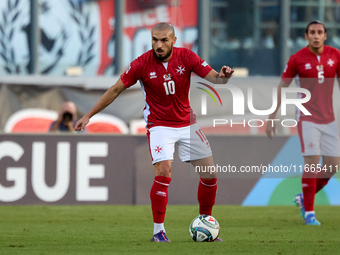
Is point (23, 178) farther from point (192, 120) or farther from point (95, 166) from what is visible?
point (192, 120)

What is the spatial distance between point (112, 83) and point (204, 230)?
25.3 feet

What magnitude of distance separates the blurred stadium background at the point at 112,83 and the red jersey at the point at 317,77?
2.31m

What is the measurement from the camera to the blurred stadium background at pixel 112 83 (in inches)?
387

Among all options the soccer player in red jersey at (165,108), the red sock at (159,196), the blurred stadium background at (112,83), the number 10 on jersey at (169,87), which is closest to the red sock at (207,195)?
the soccer player in red jersey at (165,108)

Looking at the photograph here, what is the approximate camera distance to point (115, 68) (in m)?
14.4

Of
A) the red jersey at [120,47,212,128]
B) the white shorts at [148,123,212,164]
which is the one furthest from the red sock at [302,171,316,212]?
the red jersey at [120,47,212,128]

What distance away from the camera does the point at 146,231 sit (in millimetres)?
6930

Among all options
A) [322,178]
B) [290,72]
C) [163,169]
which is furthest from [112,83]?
[163,169]

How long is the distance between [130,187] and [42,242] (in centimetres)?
409

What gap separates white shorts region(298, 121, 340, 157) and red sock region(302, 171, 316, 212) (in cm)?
29

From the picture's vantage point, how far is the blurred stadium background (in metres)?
9.82

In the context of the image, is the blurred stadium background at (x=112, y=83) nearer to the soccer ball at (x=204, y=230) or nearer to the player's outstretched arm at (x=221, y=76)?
A: the soccer ball at (x=204, y=230)

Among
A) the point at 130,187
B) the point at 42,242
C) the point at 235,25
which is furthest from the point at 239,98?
the point at 42,242

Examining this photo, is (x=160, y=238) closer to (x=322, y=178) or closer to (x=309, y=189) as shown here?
(x=309, y=189)
